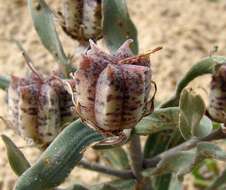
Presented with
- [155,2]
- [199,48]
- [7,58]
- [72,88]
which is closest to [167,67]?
[199,48]

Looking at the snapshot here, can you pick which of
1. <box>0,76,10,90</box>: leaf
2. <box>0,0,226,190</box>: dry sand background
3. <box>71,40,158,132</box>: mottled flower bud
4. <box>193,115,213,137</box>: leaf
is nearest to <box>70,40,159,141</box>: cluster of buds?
<box>71,40,158,132</box>: mottled flower bud

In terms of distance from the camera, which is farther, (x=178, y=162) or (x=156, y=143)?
(x=156, y=143)

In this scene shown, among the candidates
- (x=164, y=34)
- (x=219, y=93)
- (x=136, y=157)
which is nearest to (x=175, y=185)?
(x=136, y=157)

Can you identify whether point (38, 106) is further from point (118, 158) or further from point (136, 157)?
point (118, 158)

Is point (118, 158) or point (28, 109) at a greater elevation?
point (28, 109)

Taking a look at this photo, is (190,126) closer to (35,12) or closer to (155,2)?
(35,12)

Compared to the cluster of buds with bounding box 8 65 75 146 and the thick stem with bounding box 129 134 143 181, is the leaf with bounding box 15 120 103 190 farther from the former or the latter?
the thick stem with bounding box 129 134 143 181
